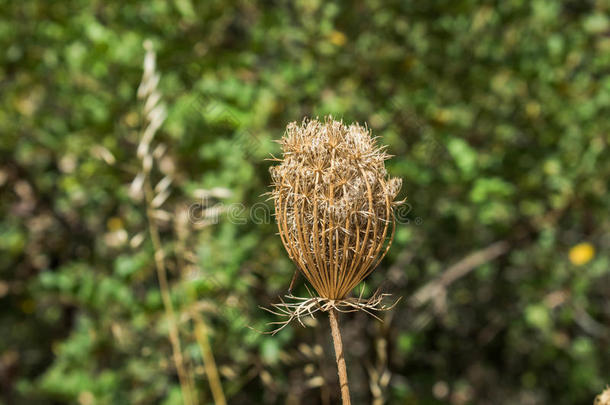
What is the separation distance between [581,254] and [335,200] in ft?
5.89

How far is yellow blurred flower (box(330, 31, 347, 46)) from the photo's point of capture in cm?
187

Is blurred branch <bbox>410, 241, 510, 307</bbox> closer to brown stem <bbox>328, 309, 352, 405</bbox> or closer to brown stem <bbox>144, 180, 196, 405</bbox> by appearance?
brown stem <bbox>144, 180, 196, 405</bbox>

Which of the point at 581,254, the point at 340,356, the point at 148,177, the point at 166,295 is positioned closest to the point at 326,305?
the point at 340,356

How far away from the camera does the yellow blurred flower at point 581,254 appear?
6.82 ft

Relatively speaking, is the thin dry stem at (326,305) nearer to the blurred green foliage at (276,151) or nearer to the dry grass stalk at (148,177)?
the dry grass stalk at (148,177)

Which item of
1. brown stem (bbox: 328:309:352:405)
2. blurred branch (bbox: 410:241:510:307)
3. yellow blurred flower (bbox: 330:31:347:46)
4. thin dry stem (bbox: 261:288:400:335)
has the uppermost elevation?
yellow blurred flower (bbox: 330:31:347:46)

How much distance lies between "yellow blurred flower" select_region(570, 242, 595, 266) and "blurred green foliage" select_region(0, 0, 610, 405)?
0.02 m

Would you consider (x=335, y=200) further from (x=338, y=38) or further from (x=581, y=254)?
(x=581, y=254)

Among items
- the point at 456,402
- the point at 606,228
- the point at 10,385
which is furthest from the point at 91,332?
the point at 606,228


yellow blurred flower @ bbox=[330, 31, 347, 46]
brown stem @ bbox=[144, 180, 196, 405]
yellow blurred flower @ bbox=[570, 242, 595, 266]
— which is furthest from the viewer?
yellow blurred flower @ bbox=[570, 242, 595, 266]

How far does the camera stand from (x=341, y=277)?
0.59 metres

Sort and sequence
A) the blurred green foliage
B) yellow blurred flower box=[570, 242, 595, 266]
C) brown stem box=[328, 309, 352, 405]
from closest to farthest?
1. brown stem box=[328, 309, 352, 405]
2. the blurred green foliage
3. yellow blurred flower box=[570, 242, 595, 266]

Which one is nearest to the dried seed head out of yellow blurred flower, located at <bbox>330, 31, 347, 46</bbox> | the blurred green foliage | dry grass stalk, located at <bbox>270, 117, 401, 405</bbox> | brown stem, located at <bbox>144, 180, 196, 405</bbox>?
Answer: dry grass stalk, located at <bbox>270, 117, 401, 405</bbox>

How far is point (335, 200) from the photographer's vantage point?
610mm
